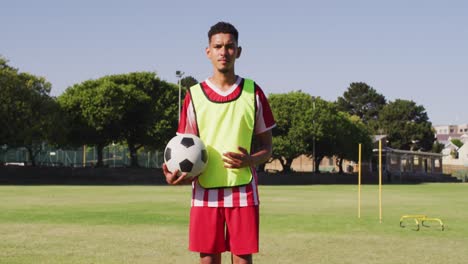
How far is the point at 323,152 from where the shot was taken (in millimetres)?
81250

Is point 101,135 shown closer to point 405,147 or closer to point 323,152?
point 323,152

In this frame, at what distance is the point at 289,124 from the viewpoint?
78.1 metres

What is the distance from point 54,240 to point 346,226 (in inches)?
314

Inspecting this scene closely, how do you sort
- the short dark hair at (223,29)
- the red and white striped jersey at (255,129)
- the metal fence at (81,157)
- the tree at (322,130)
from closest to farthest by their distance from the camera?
1. the red and white striped jersey at (255,129)
2. the short dark hair at (223,29)
3. the tree at (322,130)
4. the metal fence at (81,157)

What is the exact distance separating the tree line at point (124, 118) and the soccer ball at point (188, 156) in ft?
179

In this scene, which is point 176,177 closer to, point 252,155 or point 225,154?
point 225,154

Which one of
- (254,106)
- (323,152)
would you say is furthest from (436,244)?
(323,152)

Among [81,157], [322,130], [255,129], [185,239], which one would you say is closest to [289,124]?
[322,130]

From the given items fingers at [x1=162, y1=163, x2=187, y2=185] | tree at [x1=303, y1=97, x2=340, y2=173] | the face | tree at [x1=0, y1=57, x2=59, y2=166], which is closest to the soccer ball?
fingers at [x1=162, y1=163, x2=187, y2=185]

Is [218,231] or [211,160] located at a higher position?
[211,160]

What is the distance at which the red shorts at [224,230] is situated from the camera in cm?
512

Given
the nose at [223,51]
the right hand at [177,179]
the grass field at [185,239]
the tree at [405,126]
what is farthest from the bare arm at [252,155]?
the tree at [405,126]

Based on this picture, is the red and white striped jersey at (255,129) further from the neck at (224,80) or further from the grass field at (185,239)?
the grass field at (185,239)

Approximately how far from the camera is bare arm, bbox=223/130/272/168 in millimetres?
5066
